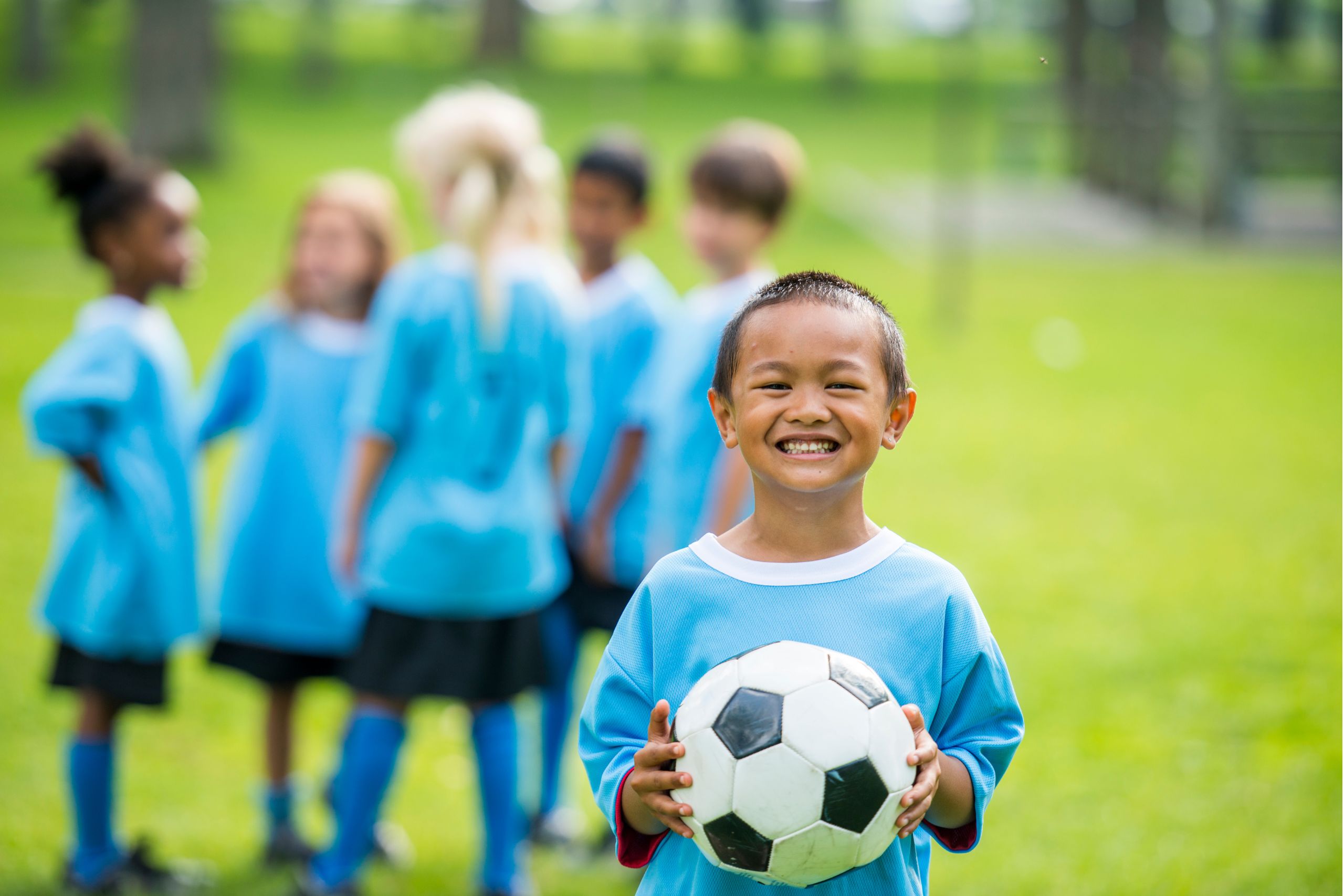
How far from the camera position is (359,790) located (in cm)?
350

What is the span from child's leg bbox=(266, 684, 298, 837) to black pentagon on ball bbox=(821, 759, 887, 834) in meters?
2.60

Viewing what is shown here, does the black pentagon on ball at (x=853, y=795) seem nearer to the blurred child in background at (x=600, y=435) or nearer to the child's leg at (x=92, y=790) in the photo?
the blurred child in background at (x=600, y=435)

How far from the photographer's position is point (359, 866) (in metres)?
3.55

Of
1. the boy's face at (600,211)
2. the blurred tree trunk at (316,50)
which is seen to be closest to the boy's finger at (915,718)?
the boy's face at (600,211)

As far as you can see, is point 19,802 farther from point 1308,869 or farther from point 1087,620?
point 1087,620

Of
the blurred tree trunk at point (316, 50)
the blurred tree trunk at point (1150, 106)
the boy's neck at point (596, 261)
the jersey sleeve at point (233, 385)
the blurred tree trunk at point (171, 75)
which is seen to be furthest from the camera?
the blurred tree trunk at point (316, 50)

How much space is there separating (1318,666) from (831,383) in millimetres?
4662

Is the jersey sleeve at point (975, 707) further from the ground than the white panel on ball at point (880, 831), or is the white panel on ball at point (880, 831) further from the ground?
the jersey sleeve at point (975, 707)

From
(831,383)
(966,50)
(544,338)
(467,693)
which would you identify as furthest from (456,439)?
(966,50)

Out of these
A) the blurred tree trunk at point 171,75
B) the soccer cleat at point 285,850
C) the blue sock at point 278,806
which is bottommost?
the soccer cleat at point 285,850

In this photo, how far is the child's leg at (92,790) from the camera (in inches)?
144

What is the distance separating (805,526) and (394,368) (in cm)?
182

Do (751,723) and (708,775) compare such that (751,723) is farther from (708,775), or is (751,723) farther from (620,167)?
(620,167)

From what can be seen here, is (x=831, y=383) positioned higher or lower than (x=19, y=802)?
higher
